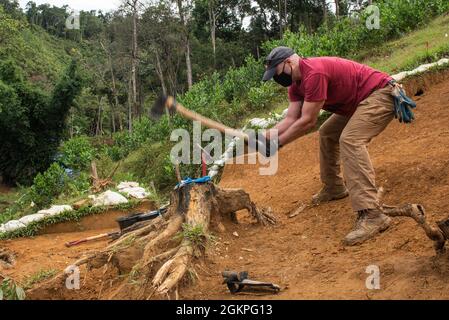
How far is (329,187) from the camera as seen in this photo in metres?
4.97

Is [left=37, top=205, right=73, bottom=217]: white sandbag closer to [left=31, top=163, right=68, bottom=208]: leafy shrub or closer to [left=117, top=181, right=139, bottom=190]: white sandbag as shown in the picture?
[left=117, top=181, right=139, bottom=190]: white sandbag

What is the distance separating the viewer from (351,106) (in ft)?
13.8

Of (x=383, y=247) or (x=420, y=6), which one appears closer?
(x=383, y=247)

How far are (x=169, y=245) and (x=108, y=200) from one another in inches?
166

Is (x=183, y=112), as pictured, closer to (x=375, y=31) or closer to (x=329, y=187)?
(x=329, y=187)

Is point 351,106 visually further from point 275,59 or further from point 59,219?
point 59,219

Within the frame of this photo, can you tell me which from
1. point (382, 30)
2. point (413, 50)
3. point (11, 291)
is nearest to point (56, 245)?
point (11, 291)

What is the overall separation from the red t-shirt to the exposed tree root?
1108 millimetres

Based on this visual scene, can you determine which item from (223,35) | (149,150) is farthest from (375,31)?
(223,35)

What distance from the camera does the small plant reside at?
147 inches


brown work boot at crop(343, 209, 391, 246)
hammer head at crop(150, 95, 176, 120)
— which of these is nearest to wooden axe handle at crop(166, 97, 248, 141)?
hammer head at crop(150, 95, 176, 120)

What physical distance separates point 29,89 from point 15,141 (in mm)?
2266

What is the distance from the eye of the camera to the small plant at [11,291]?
12.3 ft
